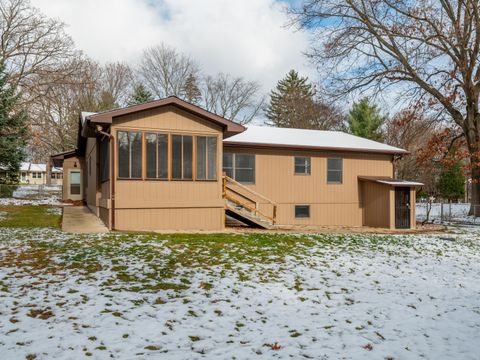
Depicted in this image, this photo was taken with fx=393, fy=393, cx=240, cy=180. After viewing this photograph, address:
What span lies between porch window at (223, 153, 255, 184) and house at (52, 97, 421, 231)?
0.04 m

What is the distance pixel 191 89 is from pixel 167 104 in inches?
1209

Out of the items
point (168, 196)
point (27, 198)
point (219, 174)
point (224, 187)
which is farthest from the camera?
point (27, 198)

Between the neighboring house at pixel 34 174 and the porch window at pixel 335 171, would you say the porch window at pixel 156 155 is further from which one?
the neighboring house at pixel 34 174

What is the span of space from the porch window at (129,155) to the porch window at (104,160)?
2.56ft

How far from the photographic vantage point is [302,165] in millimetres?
17484

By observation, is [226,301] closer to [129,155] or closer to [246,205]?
[129,155]

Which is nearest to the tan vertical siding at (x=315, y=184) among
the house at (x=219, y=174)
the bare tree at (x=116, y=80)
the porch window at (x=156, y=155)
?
the house at (x=219, y=174)

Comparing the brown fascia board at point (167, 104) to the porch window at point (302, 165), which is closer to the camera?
the brown fascia board at point (167, 104)

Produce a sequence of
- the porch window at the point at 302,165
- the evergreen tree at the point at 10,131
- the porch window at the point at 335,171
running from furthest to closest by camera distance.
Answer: the evergreen tree at the point at 10,131 → the porch window at the point at 335,171 → the porch window at the point at 302,165

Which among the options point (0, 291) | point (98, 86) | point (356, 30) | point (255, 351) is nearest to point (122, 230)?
point (0, 291)

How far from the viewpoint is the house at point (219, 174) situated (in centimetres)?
1181

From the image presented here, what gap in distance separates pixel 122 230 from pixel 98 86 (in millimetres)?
29106

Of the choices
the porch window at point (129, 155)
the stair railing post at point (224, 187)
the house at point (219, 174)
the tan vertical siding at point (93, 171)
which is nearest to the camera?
the porch window at point (129, 155)

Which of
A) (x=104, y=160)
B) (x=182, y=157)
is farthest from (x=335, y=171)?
(x=104, y=160)
